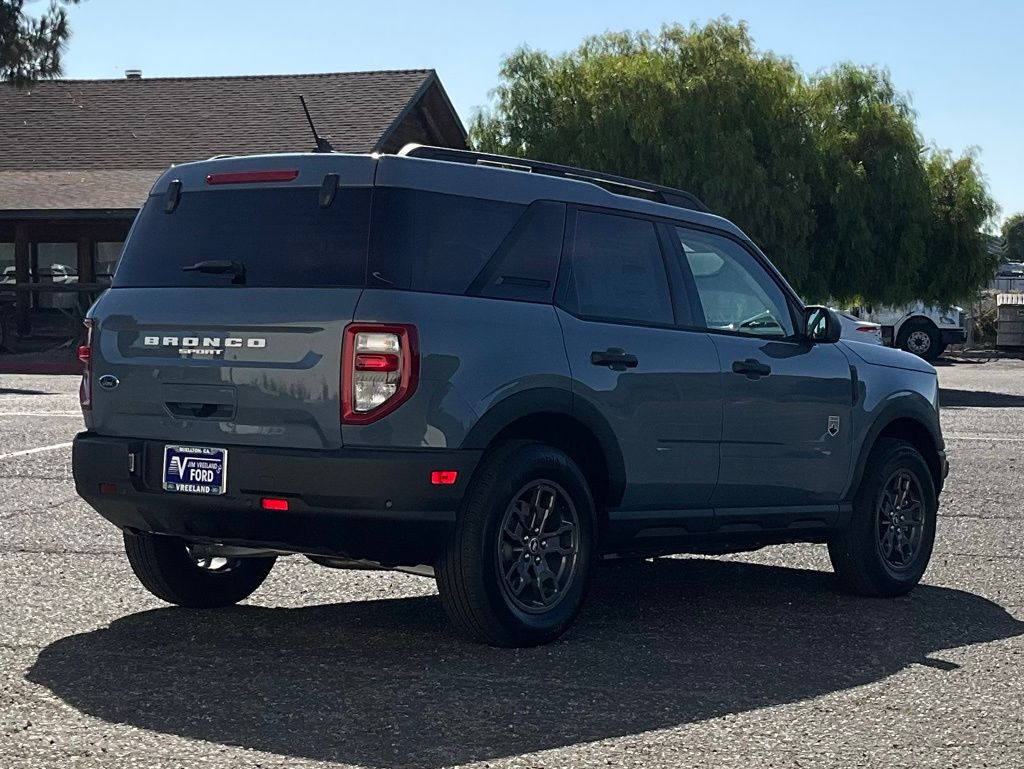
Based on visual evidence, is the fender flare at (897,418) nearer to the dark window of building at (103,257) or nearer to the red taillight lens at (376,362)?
the red taillight lens at (376,362)

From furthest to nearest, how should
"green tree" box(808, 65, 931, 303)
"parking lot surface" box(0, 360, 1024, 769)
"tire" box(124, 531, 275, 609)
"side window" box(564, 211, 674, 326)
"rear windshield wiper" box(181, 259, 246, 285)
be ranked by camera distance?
1. "green tree" box(808, 65, 931, 303)
2. "tire" box(124, 531, 275, 609)
3. "side window" box(564, 211, 674, 326)
4. "rear windshield wiper" box(181, 259, 246, 285)
5. "parking lot surface" box(0, 360, 1024, 769)

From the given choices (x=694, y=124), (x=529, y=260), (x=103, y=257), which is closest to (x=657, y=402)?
(x=529, y=260)

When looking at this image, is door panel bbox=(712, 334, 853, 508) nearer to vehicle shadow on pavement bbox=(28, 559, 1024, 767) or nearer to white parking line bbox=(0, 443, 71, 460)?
vehicle shadow on pavement bbox=(28, 559, 1024, 767)

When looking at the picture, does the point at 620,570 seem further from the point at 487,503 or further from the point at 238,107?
the point at 238,107

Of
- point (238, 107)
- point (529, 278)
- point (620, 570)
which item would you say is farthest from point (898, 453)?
point (238, 107)

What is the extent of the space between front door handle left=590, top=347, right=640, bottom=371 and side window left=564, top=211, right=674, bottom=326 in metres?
0.18

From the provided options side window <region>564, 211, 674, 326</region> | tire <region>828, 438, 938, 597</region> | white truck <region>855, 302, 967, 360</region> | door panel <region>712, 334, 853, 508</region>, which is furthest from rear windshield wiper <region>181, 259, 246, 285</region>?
white truck <region>855, 302, 967, 360</region>

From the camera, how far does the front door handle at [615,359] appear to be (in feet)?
23.9

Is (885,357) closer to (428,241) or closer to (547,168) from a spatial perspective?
(547,168)

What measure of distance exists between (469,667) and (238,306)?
1.67m

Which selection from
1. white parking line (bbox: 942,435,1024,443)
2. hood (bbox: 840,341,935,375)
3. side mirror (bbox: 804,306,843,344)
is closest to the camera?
side mirror (bbox: 804,306,843,344)

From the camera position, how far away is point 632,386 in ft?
24.4

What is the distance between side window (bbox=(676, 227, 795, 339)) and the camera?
8.13 meters

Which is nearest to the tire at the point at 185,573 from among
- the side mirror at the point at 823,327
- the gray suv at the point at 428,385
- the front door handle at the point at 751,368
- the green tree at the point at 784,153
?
the gray suv at the point at 428,385
